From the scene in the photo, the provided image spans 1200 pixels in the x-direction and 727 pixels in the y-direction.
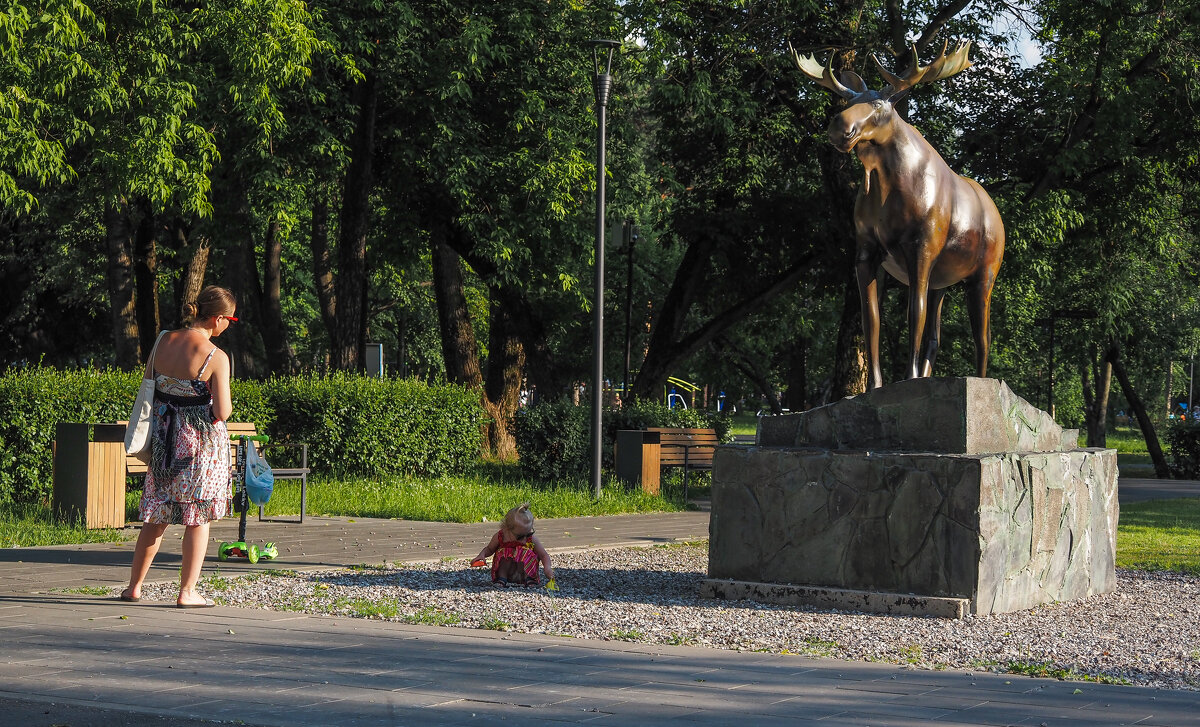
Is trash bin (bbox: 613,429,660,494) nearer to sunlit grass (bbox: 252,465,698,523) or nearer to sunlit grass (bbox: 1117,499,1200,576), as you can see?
sunlit grass (bbox: 252,465,698,523)

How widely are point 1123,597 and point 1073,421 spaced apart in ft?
184

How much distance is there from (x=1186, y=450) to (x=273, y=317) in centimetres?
2251

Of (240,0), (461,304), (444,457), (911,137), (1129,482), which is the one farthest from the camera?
(1129,482)

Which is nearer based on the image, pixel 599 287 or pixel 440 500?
pixel 440 500

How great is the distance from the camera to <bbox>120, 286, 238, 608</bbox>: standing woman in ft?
27.9

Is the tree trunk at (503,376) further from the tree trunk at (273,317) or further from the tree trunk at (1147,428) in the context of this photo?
the tree trunk at (1147,428)

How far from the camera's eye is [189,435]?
28.0 ft

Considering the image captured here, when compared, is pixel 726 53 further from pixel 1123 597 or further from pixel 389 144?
pixel 1123 597

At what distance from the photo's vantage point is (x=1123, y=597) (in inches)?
427

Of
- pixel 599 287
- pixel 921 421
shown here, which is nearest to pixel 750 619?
pixel 921 421

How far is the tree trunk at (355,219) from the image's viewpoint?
931 inches

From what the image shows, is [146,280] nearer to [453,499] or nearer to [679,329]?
[679,329]

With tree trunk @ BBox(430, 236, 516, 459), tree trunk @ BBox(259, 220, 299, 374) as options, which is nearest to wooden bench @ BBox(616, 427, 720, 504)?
tree trunk @ BBox(430, 236, 516, 459)

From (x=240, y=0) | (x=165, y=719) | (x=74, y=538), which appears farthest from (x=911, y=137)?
(x=240, y=0)
